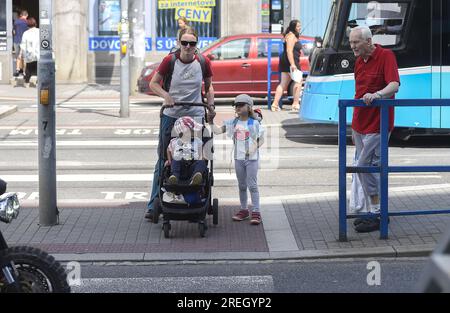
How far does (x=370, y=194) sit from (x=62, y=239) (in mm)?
2808

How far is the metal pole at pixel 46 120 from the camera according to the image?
26.7ft

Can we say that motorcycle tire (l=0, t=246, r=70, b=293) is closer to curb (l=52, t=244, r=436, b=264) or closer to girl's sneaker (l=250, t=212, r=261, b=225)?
curb (l=52, t=244, r=436, b=264)

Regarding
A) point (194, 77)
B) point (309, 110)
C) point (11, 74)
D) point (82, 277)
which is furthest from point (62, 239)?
point (11, 74)

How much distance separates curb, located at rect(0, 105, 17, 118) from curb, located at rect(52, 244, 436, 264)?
1102cm

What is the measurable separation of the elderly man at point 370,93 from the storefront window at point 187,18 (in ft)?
58.1

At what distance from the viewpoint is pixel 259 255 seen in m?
7.43

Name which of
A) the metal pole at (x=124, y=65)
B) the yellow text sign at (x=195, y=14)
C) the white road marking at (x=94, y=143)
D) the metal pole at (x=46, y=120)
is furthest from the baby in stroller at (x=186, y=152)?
the yellow text sign at (x=195, y=14)

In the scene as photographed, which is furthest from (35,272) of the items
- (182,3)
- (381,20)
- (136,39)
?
(182,3)

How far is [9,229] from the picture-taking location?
8297 millimetres

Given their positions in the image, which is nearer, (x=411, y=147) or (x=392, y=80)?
(x=392, y=80)
